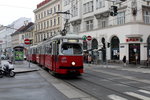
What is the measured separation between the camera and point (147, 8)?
122ft

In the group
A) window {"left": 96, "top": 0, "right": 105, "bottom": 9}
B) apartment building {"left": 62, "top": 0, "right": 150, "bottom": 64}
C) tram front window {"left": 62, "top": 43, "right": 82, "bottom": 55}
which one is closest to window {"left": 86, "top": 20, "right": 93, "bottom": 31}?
apartment building {"left": 62, "top": 0, "right": 150, "bottom": 64}

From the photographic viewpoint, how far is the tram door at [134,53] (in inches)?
1433

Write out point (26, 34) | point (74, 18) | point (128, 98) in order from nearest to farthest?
point (128, 98) < point (74, 18) < point (26, 34)

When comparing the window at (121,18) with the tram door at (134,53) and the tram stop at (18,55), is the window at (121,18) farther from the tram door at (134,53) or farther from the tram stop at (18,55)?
the tram stop at (18,55)

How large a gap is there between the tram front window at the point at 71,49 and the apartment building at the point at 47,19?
150ft

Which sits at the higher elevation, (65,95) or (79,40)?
(79,40)

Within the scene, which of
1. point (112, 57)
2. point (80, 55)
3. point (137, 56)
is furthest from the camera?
point (112, 57)

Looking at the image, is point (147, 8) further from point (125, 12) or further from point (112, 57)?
point (112, 57)

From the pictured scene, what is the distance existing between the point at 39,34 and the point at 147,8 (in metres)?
49.4

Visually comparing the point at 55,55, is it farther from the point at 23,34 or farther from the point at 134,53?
the point at 23,34

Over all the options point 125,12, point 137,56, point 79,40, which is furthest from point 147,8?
point 79,40

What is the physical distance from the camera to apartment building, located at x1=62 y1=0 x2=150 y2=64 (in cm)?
3616

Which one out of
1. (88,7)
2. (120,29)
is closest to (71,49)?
(120,29)

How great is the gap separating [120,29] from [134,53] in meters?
4.38
